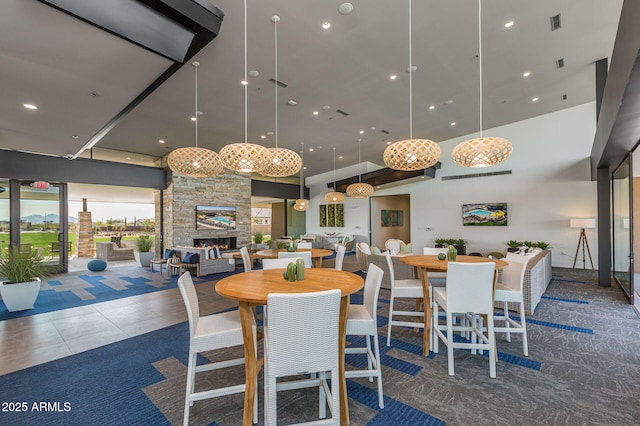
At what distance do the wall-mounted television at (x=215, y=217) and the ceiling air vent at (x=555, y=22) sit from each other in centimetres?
928

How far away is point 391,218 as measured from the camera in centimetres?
1342

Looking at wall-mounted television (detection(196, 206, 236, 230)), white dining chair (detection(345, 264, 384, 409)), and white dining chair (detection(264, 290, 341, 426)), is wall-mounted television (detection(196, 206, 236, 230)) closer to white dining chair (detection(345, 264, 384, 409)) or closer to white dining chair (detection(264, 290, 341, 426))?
white dining chair (detection(345, 264, 384, 409))

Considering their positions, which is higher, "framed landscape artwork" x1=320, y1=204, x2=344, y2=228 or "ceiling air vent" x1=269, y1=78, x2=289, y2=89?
"ceiling air vent" x1=269, y1=78, x2=289, y2=89

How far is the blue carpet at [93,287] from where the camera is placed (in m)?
4.75

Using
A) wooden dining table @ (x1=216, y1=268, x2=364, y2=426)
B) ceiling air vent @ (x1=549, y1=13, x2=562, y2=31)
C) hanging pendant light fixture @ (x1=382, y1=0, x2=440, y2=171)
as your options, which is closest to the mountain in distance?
wooden dining table @ (x1=216, y1=268, x2=364, y2=426)

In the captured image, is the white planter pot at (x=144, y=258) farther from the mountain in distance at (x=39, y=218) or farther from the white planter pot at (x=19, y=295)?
the white planter pot at (x=19, y=295)

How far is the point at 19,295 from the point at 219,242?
5686mm

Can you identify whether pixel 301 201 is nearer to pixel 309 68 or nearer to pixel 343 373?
pixel 309 68

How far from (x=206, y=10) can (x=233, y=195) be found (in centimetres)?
818

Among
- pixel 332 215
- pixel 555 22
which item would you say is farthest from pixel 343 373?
pixel 332 215

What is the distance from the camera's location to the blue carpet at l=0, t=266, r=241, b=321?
187 inches

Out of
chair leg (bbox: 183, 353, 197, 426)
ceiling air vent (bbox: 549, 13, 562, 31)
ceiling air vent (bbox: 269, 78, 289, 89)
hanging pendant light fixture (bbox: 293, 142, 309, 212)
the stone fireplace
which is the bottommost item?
chair leg (bbox: 183, 353, 197, 426)

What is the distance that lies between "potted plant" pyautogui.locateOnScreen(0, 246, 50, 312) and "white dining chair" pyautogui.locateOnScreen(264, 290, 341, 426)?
5.13 meters

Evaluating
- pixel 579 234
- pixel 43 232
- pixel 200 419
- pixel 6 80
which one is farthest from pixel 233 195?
pixel 579 234
